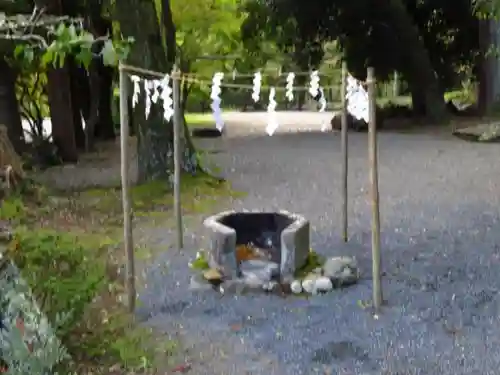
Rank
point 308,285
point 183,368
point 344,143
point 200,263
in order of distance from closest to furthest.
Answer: point 183,368, point 308,285, point 200,263, point 344,143

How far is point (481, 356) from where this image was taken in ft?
12.0

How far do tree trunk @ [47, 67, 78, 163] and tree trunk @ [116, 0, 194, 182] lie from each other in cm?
357

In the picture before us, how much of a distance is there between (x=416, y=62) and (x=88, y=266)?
14.0 metres

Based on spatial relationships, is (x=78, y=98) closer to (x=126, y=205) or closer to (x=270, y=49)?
(x=270, y=49)

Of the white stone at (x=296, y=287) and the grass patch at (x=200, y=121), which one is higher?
the white stone at (x=296, y=287)

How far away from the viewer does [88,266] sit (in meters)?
4.98

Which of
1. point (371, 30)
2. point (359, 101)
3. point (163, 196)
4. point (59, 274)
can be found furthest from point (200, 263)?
point (371, 30)

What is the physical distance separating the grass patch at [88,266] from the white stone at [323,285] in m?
1.20

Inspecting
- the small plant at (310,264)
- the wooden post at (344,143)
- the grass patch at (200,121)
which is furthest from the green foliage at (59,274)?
the grass patch at (200,121)

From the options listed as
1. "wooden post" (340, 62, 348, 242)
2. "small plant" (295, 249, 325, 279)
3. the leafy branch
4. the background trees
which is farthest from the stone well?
the background trees

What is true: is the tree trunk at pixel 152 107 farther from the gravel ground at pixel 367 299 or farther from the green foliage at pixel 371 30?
the green foliage at pixel 371 30

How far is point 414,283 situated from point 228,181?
5.13 metres

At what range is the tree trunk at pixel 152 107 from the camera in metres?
8.82

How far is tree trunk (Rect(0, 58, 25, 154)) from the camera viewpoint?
12.1 meters
